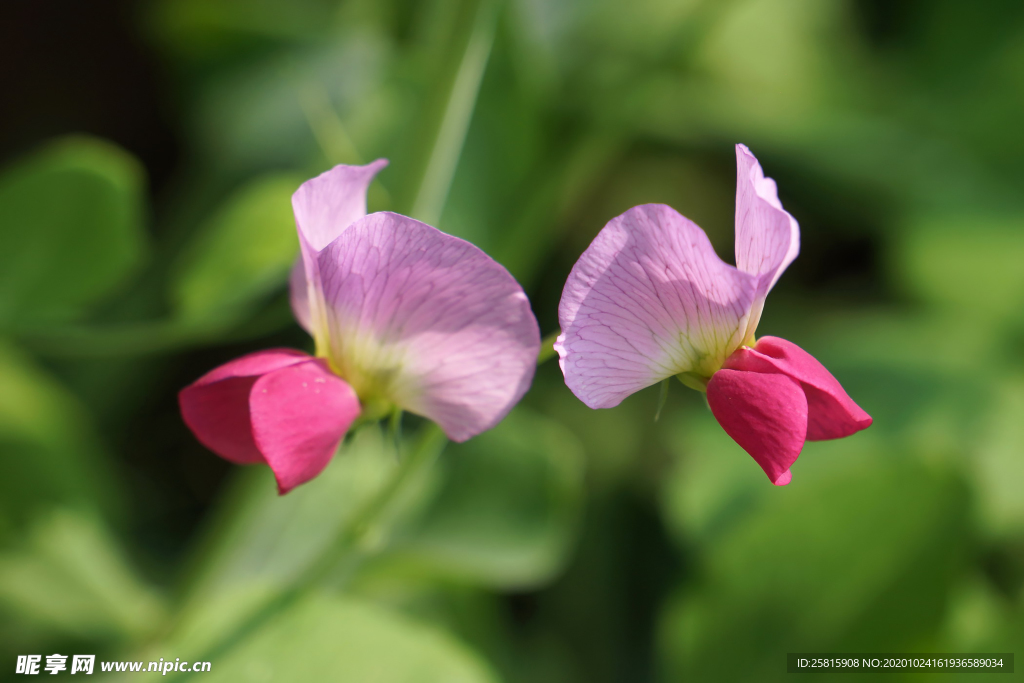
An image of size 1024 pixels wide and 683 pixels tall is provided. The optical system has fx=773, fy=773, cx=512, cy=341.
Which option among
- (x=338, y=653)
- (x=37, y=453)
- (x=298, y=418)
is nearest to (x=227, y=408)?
(x=298, y=418)

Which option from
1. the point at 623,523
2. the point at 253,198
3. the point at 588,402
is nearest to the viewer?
the point at 588,402

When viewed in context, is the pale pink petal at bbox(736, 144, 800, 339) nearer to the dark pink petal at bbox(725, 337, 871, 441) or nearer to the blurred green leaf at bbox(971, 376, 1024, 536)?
the dark pink petal at bbox(725, 337, 871, 441)

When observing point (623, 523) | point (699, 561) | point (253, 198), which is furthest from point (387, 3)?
point (699, 561)

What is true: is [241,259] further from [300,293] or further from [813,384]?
[813,384]

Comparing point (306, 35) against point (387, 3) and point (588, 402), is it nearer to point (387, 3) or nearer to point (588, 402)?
point (387, 3)

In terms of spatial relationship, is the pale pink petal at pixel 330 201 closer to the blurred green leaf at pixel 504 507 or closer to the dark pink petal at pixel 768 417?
the dark pink petal at pixel 768 417

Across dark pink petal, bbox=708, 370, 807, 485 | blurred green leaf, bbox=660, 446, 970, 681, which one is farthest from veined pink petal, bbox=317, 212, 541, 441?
blurred green leaf, bbox=660, 446, 970, 681

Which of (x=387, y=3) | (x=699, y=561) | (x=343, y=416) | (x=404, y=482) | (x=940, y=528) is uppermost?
(x=387, y=3)
